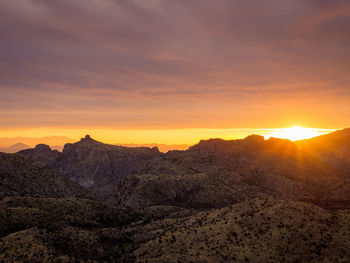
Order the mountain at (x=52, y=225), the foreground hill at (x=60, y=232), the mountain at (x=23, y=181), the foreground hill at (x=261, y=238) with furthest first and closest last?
the mountain at (x=23, y=181) → the mountain at (x=52, y=225) → the foreground hill at (x=60, y=232) → the foreground hill at (x=261, y=238)

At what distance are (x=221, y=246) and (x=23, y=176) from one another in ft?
477

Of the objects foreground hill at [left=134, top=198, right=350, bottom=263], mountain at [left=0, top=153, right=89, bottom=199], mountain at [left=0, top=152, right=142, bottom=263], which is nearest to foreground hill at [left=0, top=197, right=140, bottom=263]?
mountain at [left=0, top=152, right=142, bottom=263]

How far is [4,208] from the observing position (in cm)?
11112

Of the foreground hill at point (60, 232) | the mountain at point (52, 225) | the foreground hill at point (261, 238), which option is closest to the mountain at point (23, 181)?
the mountain at point (52, 225)

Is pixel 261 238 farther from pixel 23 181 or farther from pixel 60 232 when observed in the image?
pixel 23 181

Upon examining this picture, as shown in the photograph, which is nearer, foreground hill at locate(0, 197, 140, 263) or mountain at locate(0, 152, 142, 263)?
foreground hill at locate(0, 197, 140, 263)

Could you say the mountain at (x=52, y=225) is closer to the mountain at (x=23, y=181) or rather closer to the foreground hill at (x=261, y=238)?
the mountain at (x=23, y=181)

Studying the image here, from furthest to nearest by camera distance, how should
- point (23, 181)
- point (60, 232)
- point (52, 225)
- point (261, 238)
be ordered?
point (23, 181), point (52, 225), point (60, 232), point (261, 238)

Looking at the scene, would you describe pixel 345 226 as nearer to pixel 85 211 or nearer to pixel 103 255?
pixel 103 255

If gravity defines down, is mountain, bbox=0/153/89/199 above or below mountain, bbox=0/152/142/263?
above

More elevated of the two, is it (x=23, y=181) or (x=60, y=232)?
(x=23, y=181)

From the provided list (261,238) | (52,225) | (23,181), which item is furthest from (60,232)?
(23,181)

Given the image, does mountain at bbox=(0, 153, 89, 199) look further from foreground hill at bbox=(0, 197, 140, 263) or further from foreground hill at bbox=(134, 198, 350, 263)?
foreground hill at bbox=(134, 198, 350, 263)

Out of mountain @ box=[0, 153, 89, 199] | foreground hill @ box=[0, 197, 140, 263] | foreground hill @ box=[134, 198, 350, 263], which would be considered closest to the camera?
foreground hill @ box=[134, 198, 350, 263]
